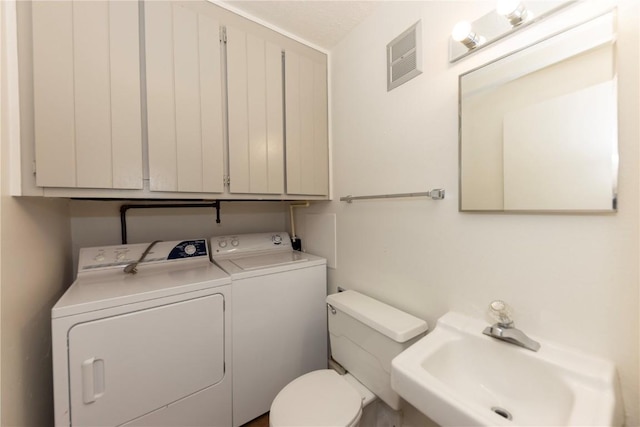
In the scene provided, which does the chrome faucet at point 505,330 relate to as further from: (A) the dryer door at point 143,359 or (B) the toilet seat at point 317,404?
(A) the dryer door at point 143,359

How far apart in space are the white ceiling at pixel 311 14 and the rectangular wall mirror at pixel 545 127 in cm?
91

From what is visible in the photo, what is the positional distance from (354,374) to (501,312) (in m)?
0.86

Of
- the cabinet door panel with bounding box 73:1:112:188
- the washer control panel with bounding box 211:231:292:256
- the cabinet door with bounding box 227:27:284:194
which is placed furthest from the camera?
the washer control panel with bounding box 211:231:292:256

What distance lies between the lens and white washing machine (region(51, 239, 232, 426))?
1.03 m

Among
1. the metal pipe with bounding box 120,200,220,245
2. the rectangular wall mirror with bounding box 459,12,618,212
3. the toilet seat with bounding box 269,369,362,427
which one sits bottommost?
the toilet seat with bounding box 269,369,362,427

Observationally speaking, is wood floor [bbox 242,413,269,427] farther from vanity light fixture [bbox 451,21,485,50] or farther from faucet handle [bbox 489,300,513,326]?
vanity light fixture [bbox 451,21,485,50]

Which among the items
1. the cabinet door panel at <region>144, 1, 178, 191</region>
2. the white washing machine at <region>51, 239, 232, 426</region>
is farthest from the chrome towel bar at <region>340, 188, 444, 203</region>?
the cabinet door panel at <region>144, 1, 178, 191</region>

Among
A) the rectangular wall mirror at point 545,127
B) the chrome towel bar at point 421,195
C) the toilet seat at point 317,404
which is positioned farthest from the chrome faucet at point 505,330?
the toilet seat at point 317,404

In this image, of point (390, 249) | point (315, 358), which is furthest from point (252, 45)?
point (315, 358)

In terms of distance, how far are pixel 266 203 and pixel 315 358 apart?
4.54 feet

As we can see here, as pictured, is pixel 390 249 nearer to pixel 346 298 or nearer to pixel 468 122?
pixel 346 298

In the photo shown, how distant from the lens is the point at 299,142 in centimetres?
178

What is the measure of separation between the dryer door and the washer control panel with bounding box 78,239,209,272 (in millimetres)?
551

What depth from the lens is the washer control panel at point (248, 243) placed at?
6.20 ft
